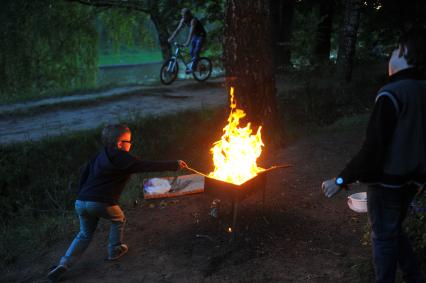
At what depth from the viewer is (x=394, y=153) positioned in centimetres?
343

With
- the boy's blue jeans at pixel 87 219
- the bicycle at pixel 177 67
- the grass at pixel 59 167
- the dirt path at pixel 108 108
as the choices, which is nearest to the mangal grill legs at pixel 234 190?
the boy's blue jeans at pixel 87 219

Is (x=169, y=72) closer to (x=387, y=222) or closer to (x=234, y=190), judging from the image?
(x=234, y=190)

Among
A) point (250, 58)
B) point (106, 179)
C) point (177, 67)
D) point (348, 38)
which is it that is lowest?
point (106, 179)

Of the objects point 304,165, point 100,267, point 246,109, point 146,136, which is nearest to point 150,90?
point 146,136

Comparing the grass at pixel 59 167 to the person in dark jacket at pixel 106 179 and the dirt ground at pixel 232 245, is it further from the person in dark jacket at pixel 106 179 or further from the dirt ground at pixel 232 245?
the person in dark jacket at pixel 106 179

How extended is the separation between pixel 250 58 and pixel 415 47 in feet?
18.4

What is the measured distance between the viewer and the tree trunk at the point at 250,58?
8594 millimetres

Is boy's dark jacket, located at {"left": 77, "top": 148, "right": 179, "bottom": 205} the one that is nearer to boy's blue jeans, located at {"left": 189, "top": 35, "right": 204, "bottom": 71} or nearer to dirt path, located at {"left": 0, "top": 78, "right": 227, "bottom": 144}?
dirt path, located at {"left": 0, "top": 78, "right": 227, "bottom": 144}

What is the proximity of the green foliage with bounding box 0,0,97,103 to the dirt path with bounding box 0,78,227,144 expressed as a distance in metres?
2.62

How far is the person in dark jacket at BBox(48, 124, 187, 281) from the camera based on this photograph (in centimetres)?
501

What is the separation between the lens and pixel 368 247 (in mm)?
5148

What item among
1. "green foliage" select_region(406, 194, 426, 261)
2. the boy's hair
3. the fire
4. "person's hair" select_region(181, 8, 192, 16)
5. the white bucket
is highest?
"person's hair" select_region(181, 8, 192, 16)

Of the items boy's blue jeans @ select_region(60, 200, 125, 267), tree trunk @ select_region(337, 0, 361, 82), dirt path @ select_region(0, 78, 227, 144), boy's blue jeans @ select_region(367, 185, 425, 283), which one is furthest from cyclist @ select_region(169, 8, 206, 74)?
boy's blue jeans @ select_region(367, 185, 425, 283)

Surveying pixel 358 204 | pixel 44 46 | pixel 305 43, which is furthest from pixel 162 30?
pixel 358 204
